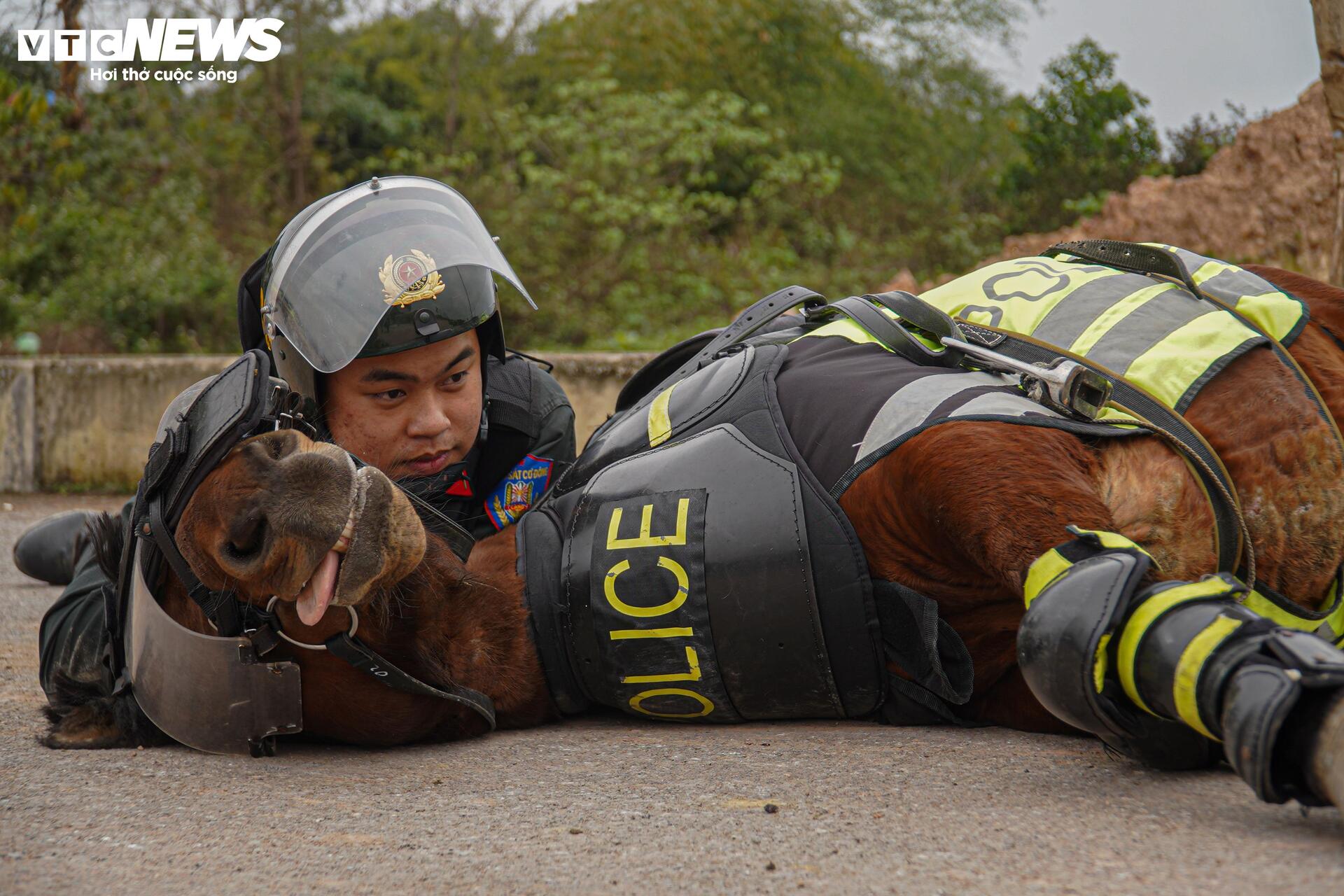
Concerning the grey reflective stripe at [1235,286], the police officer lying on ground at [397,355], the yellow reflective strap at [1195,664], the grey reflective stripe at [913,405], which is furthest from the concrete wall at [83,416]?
the yellow reflective strap at [1195,664]

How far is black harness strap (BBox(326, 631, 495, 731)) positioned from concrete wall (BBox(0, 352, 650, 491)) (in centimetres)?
493

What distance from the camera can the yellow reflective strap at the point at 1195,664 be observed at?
5.10 ft

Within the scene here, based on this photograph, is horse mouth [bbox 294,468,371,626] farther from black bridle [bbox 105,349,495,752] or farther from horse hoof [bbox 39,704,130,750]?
horse hoof [bbox 39,704,130,750]

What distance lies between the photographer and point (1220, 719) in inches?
60.1

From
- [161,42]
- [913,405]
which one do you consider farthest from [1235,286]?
[161,42]

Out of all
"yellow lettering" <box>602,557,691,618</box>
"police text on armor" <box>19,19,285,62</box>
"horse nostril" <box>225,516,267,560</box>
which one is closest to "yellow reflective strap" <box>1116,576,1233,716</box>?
"yellow lettering" <box>602,557,691,618</box>

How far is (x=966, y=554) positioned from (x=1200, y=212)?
5560 mm

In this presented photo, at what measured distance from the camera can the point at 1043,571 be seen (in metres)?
1.79

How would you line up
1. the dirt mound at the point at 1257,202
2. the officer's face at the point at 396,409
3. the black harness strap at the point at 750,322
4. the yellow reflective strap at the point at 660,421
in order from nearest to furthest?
1. the yellow reflective strap at the point at 660,421
2. the black harness strap at the point at 750,322
3. the officer's face at the point at 396,409
4. the dirt mound at the point at 1257,202

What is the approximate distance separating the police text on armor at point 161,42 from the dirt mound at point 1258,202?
6.56 m

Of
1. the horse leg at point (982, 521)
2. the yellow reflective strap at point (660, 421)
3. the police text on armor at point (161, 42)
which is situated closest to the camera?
the horse leg at point (982, 521)

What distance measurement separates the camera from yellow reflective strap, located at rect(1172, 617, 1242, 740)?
1554mm

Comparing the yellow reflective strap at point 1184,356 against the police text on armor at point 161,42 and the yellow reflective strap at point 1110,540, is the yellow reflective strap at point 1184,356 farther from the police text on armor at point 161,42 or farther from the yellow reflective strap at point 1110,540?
the police text on armor at point 161,42

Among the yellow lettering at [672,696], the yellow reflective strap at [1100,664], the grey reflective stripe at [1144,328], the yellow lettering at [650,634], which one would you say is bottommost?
the yellow lettering at [672,696]
